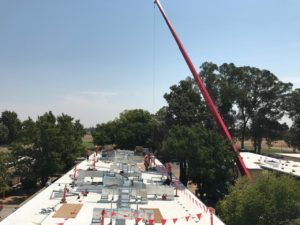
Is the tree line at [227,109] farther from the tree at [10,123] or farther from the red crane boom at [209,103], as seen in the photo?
the tree at [10,123]

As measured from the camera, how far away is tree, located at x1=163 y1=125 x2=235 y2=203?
30984 mm

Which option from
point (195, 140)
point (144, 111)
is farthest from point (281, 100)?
point (195, 140)

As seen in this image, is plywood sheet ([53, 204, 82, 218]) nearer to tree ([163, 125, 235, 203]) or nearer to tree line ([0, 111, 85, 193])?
tree ([163, 125, 235, 203])

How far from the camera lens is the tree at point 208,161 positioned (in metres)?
31.0

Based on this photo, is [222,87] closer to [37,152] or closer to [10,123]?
[37,152]

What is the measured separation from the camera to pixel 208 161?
30703 mm

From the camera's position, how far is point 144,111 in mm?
87438

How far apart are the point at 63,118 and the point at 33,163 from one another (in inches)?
534

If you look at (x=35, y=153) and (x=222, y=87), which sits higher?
(x=222, y=87)

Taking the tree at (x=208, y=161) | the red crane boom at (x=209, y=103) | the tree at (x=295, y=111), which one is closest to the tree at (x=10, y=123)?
the tree at (x=295, y=111)

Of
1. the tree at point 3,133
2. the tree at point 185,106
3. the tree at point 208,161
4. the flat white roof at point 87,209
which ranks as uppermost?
the tree at point 185,106

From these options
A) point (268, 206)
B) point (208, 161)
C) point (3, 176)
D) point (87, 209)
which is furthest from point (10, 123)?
point (268, 206)

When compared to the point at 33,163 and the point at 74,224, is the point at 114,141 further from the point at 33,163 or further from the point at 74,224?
the point at 74,224

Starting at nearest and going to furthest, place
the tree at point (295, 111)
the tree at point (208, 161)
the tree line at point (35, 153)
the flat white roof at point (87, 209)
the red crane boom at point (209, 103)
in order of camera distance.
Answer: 1. the flat white roof at point (87, 209)
2. the tree at point (208, 161)
3. the red crane boom at point (209, 103)
4. the tree line at point (35, 153)
5. the tree at point (295, 111)
